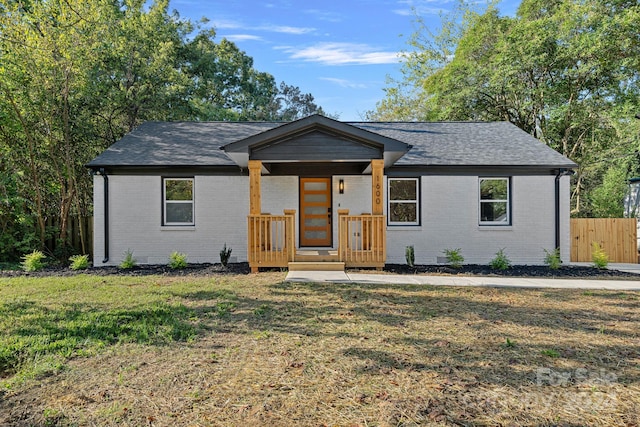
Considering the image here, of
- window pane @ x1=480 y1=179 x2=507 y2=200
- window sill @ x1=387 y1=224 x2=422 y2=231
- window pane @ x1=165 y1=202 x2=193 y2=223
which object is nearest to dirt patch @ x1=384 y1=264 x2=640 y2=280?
window sill @ x1=387 y1=224 x2=422 y2=231

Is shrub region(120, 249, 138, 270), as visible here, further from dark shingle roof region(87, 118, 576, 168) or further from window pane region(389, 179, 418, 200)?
window pane region(389, 179, 418, 200)

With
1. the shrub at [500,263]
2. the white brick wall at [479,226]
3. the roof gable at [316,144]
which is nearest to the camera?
the roof gable at [316,144]

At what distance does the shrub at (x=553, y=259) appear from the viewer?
10062 mm

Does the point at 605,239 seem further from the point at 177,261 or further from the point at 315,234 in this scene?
the point at 177,261

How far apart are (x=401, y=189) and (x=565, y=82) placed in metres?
10.2

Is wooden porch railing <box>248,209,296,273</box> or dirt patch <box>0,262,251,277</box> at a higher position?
wooden porch railing <box>248,209,296,273</box>

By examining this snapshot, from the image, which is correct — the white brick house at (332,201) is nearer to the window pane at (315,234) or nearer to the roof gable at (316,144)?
the window pane at (315,234)

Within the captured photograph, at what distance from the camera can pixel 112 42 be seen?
1470cm

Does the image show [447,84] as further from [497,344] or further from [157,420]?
[157,420]

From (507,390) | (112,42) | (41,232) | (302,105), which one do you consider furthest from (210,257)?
(302,105)

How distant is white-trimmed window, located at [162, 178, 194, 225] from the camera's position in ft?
35.9

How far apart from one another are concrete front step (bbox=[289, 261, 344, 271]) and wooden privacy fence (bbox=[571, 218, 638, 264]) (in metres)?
7.87

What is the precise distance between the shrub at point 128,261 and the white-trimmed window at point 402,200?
7230 mm

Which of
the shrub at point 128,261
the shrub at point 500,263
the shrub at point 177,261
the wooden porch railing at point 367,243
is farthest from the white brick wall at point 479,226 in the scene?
the shrub at point 128,261
